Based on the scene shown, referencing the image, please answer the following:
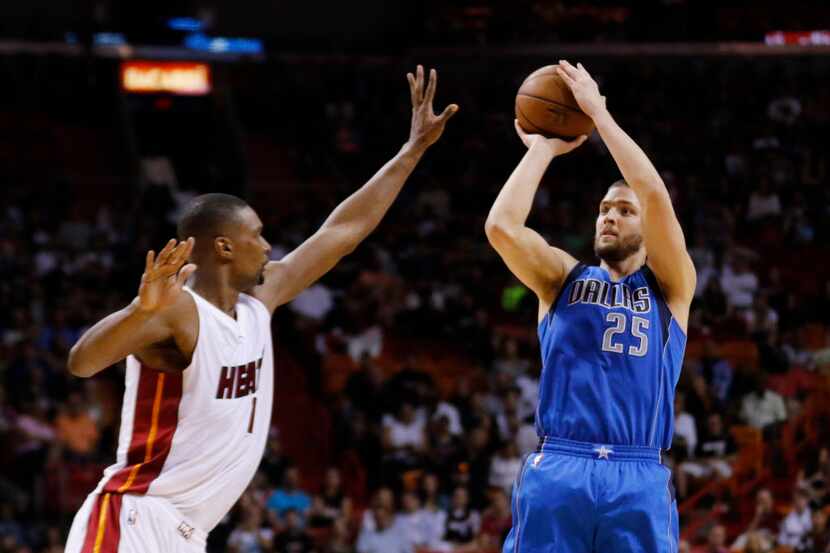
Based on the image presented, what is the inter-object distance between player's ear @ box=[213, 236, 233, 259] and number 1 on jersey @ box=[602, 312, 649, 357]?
1495 mm

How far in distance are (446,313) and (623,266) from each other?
35.1ft

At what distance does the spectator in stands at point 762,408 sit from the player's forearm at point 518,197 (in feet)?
29.9

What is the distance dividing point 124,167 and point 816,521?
1448 centimetres

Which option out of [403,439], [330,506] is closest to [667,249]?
[330,506]

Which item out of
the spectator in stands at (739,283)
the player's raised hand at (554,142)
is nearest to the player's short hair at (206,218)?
the player's raised hand at (554,142)

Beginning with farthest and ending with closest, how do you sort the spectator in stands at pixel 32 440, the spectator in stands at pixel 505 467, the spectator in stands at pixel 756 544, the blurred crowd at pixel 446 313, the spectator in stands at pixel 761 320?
the spectator in stands at pixel 761 320 → the spectator in stands at pixel 32 440 → the spectator in stands at pixel 505 467 → the blurred crowd at pixel 446 313 → the spectator in stands at pixel 756 544

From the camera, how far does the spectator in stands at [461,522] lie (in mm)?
11875

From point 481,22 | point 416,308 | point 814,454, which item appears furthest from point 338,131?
point 814,454

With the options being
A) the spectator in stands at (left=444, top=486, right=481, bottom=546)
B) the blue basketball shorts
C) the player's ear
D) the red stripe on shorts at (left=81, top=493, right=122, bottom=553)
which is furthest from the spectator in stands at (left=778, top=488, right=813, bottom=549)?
the red stripe on shorts at (left=81, top=493, right=122, bottom=553)

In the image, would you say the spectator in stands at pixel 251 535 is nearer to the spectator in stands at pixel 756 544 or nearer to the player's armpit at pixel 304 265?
the spectator in stands at pixel 756 544

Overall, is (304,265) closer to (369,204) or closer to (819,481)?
(369,204)

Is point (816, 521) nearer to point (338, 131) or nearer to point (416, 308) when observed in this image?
point (416, 308)

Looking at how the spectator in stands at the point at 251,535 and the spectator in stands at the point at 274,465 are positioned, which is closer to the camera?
the spectator in stands at the point at 251,535

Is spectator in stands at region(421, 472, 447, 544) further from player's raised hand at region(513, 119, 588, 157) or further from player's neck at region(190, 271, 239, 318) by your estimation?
player's neck at region(190, 271, 239, 318)
